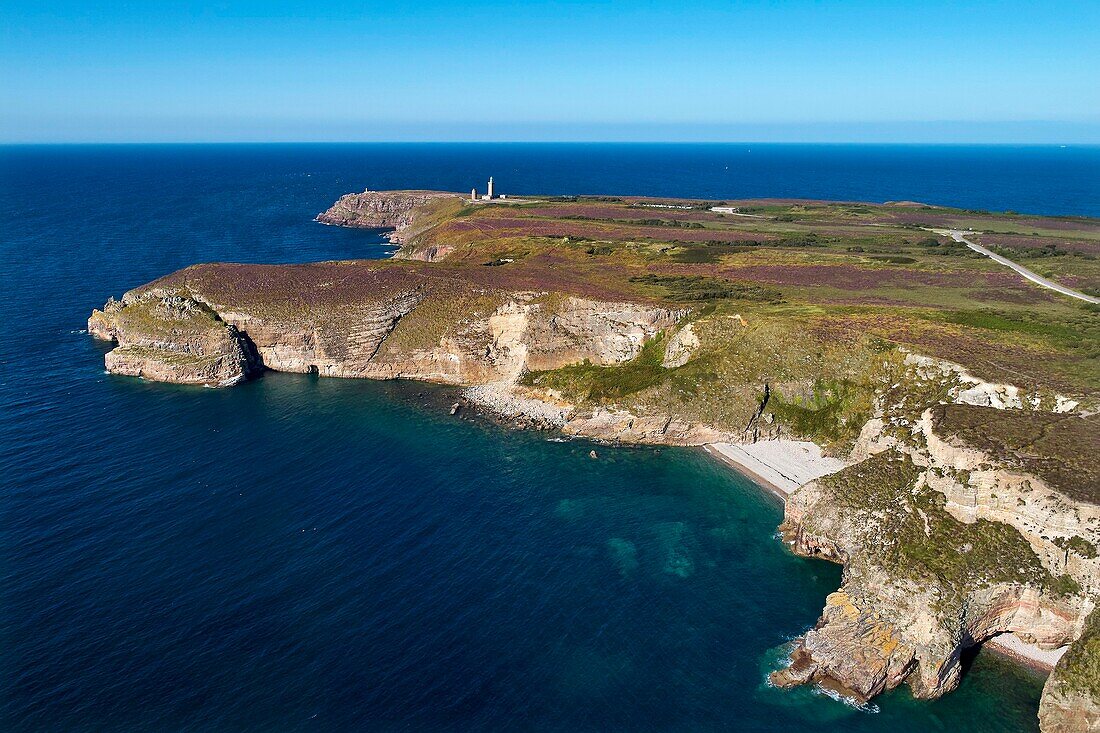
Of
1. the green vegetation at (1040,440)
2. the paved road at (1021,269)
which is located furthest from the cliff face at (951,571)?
the paved road at (1021,269)

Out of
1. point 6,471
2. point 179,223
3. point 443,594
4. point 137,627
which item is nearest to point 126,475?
point 6,471

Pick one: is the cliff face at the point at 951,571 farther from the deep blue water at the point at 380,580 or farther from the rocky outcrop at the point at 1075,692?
the rocky outcrop at the point at 1075,692

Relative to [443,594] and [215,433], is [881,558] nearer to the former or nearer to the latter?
[443,594]

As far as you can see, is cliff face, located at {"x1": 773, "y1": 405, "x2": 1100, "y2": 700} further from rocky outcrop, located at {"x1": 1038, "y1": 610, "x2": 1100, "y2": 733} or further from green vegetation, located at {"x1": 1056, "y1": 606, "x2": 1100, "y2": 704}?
rocky outcrop, located at {"x1": 1038, "y1": 610, "x2": 1100, "y2": 733}

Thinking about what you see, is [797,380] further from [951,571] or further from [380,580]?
[380,580]

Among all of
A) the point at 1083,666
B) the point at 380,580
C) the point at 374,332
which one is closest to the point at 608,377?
the point at 374,332

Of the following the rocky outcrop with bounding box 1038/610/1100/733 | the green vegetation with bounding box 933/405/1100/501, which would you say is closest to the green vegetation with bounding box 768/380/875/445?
the green vegetation with bounding box 933/405/1100/501
